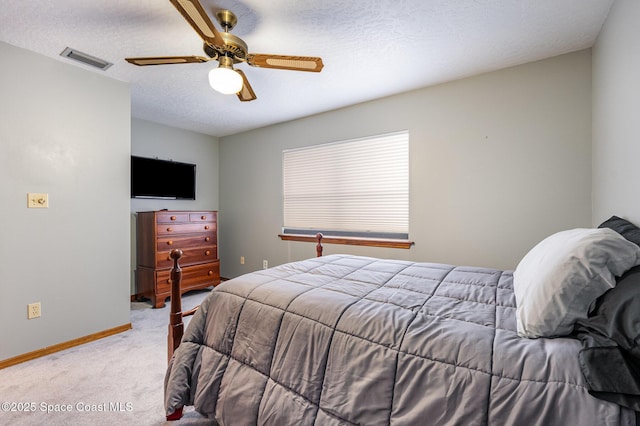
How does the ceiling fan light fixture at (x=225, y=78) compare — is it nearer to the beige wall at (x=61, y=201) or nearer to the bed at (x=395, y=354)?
the bed at (x=395, y=354)

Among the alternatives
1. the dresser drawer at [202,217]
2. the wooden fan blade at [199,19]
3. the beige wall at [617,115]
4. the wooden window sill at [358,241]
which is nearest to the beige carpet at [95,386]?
the dresser drawer at [202,217]

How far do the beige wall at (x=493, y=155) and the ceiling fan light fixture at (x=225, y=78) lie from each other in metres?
1.83

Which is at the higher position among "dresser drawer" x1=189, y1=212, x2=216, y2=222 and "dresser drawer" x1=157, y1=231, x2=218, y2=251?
"dresser drawer" x1=189, y1=212, x2=216, y2=222

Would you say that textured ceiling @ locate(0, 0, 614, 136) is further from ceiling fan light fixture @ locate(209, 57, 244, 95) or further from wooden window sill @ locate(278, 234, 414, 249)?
wooden window sill @ locate(278, 234, 414, 249)

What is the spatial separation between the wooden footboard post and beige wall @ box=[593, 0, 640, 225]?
241 cm

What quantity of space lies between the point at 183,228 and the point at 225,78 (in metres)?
2.50

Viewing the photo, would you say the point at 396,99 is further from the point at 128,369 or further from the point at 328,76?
the point at 128,369

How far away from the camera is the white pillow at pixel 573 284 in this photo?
94cm

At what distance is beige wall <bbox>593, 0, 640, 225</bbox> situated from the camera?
4.93 ft

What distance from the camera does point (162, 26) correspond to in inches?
76.3

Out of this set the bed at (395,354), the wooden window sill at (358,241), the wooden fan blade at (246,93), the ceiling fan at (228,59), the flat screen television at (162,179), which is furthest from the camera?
the flat screen television at (162,179)

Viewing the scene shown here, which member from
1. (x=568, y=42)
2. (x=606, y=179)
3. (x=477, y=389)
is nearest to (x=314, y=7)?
(x=568, y=42)

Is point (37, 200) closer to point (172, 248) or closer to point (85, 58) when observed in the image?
point (85, 58)

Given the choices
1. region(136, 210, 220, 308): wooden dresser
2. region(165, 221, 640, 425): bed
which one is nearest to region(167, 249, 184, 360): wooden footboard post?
region(165, 221, 640, 425): bed
